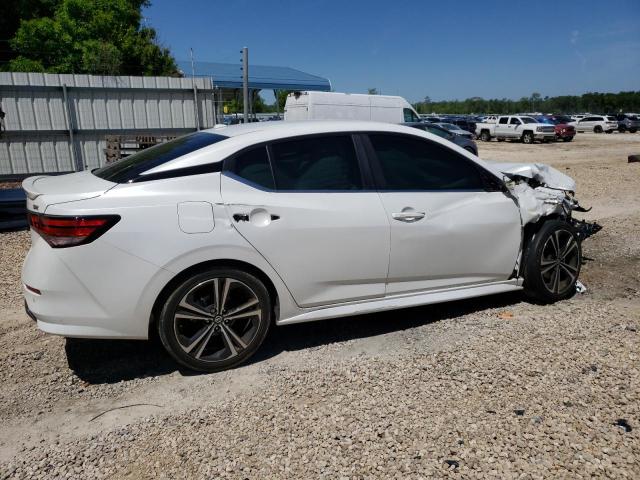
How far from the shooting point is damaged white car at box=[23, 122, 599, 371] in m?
2.92

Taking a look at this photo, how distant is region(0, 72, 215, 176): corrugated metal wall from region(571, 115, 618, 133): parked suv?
39530 mm

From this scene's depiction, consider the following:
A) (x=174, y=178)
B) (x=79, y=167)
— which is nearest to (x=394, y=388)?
(x=174, y=178)

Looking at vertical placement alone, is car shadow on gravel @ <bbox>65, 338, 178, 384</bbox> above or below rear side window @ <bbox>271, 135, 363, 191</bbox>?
below

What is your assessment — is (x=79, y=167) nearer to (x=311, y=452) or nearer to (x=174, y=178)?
(x=174, y=178)

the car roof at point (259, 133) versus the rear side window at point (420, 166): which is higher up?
the car roof at point (259, 133)

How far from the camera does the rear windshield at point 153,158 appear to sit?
318cm

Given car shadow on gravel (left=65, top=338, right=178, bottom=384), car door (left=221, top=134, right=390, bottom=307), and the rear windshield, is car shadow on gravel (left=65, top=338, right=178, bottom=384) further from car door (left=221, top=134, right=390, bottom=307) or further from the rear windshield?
the rear windshield

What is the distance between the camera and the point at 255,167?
10.8 feet

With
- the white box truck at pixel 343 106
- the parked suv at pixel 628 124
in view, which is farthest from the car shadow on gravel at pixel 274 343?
the parked suv at pixel 628 124

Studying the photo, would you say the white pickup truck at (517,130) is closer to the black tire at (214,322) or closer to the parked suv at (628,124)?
the parked suv at (628,124)

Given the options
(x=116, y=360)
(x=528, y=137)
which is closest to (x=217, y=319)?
(x=116, y=360)

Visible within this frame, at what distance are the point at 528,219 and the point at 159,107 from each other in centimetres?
1057

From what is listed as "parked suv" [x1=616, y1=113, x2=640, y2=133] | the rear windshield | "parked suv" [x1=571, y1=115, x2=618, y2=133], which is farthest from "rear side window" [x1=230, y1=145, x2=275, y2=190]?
"parked suv" [x1=616, y1=113, x2=640, y2=133]

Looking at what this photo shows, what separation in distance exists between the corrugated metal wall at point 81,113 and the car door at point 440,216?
10111 millimetres
